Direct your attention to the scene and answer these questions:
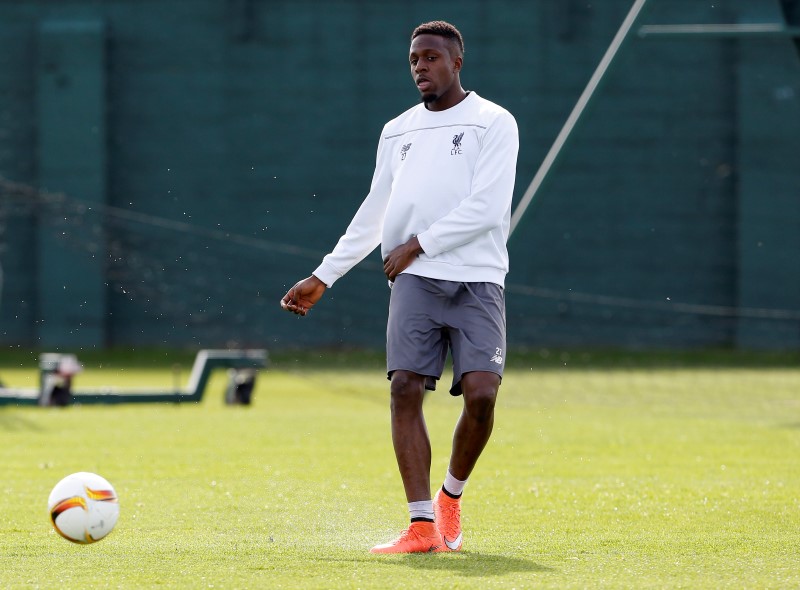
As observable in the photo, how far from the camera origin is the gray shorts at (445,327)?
5172 millimetres

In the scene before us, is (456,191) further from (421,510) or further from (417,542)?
(417,542)

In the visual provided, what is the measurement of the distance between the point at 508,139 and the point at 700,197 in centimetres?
1721

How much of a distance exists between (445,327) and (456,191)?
1.76 feet

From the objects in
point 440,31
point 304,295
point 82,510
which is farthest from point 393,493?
point 440,31

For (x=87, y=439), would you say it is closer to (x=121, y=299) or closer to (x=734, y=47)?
(x=121, y=299)

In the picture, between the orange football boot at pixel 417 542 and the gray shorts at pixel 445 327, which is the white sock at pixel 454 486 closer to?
the orange football boot at pixel 417 542

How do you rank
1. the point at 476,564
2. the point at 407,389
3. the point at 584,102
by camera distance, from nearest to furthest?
1. the point at 476,564
2. the point at 407,389
3. the point at 584,102

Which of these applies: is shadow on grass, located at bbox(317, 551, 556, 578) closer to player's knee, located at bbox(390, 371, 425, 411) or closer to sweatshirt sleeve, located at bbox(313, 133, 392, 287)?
player's knee, located at bbox(390, 371, 425, 411)

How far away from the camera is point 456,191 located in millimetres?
5281

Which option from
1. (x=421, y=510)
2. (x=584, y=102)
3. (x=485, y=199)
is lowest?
(x=421, y=510)

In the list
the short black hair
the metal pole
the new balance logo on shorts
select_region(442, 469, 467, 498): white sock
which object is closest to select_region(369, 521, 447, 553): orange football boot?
select_region(442, 469, 467, 498): white sock

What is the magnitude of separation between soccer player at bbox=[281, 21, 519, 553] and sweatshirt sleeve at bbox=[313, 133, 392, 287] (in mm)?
118

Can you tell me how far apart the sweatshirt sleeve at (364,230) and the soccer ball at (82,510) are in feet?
4.05

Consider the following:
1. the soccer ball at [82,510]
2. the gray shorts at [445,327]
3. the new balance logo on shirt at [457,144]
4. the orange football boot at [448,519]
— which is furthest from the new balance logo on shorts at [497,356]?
the soccer ball at [82,510]
